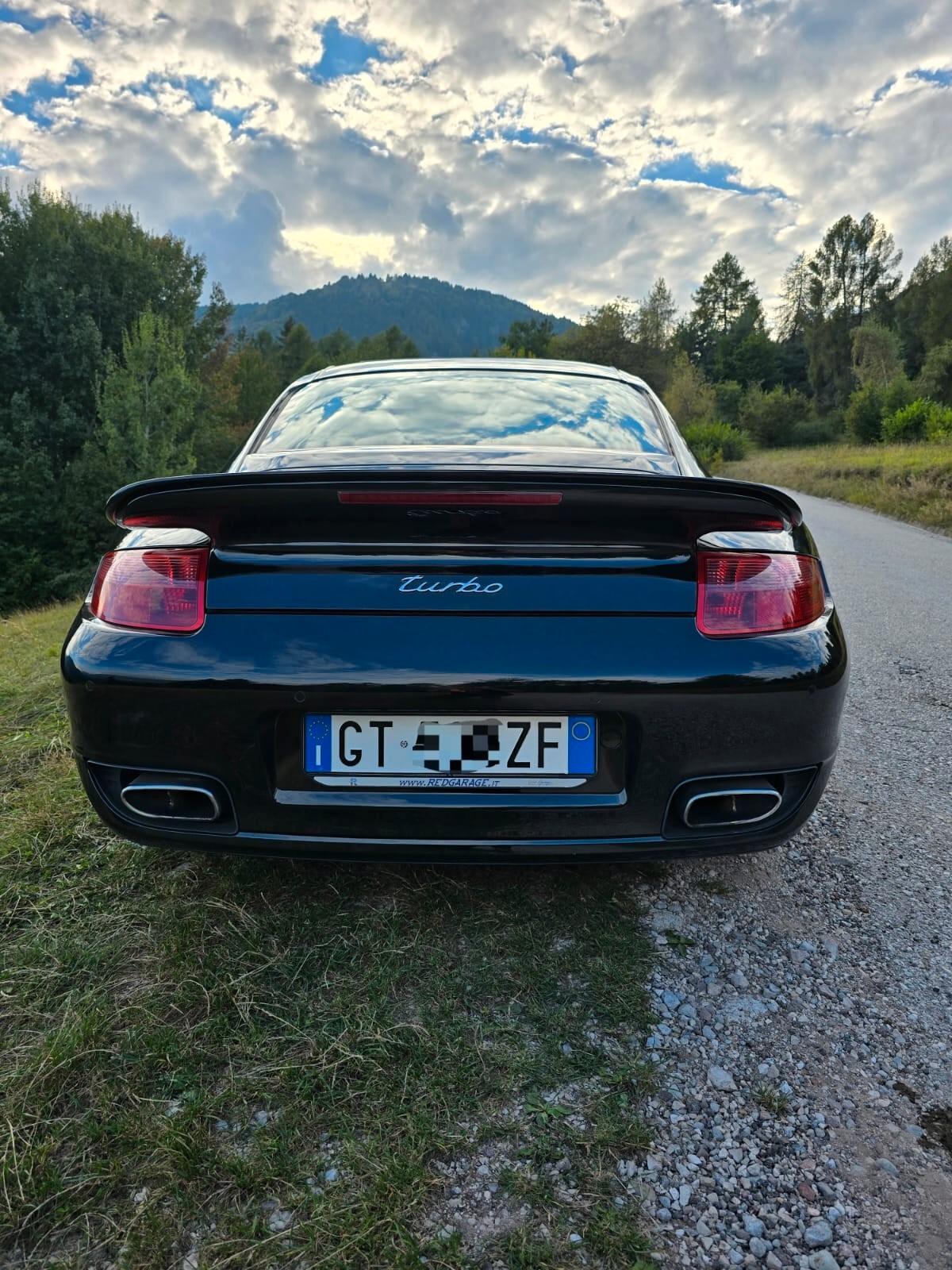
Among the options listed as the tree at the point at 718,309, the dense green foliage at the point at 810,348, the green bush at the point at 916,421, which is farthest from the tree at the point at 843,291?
the green bush at the point at 916,421

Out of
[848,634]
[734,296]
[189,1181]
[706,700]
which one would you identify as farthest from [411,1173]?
[734,296]

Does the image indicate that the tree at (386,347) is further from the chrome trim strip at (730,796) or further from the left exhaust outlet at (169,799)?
the chrome trim strip at (730,796)

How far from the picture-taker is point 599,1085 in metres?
1.47

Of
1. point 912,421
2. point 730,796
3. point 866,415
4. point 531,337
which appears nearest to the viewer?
point 730,796

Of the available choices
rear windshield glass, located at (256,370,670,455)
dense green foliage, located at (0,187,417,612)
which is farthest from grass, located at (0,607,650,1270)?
dense green foliage, located at (0,187,417,612)

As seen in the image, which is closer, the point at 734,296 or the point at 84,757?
the point at 84,757

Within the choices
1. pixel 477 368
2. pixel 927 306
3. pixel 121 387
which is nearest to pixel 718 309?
pixel 927 306

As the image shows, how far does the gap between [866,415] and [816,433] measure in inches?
370

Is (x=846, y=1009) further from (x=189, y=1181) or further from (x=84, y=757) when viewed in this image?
(x=84, y=757)

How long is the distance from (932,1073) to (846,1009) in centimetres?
20

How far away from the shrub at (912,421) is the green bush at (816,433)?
645 inches

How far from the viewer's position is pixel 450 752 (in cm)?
163

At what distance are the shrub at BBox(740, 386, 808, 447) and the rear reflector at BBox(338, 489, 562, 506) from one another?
176 feet

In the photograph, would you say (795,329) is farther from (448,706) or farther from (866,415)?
(448,706)
